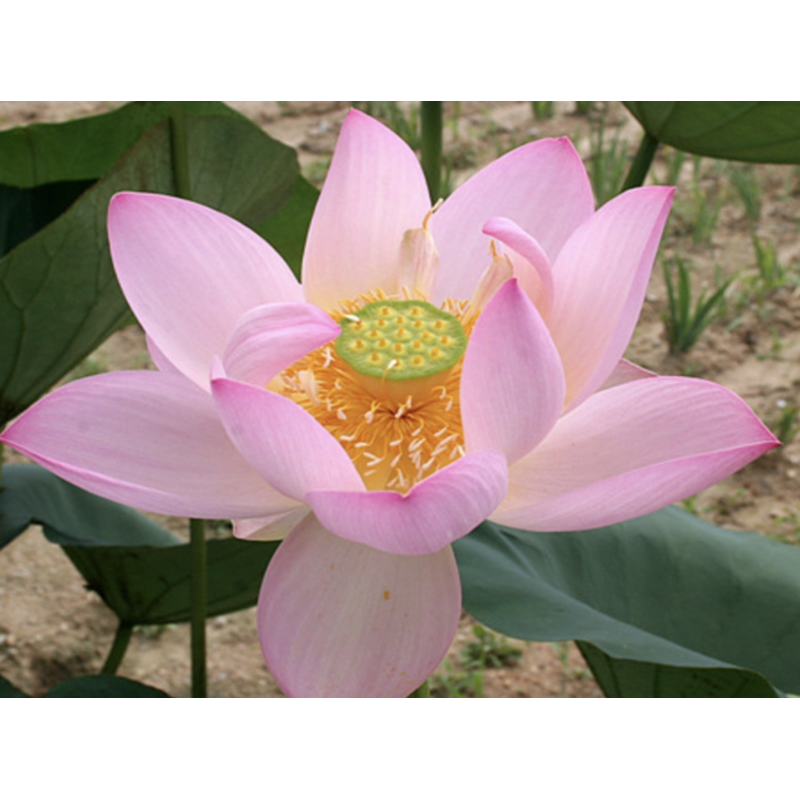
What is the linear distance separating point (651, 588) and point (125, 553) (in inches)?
16.1

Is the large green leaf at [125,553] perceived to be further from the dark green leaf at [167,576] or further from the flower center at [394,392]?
the flower center at [394,392]

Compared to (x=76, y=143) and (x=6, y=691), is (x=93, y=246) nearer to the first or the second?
(x=76, y=143)

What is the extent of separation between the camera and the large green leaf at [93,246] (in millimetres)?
668

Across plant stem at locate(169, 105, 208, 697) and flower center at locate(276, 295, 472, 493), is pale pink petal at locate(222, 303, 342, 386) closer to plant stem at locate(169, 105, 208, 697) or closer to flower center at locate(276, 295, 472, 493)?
flower center at locate(276, 295, 472, 493)

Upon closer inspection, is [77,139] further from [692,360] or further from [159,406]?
[692,360]

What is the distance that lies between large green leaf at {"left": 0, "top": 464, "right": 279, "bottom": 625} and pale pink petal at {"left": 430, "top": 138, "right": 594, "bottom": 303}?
1.09 feet

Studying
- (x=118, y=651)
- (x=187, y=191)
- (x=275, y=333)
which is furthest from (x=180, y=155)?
(x=118, y=651)

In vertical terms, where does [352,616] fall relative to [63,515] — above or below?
above

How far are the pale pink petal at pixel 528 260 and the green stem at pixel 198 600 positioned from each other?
25cm

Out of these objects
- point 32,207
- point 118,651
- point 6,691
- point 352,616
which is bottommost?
point 118,651

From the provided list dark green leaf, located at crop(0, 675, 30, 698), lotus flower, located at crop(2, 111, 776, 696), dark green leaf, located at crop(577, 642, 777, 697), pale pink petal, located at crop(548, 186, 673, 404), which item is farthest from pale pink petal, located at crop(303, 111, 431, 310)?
dark green leaf, located at crop(0, 675, 30, 698)

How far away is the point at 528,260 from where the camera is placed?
1.68ft

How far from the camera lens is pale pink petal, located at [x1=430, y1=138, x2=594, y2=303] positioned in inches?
23.0
